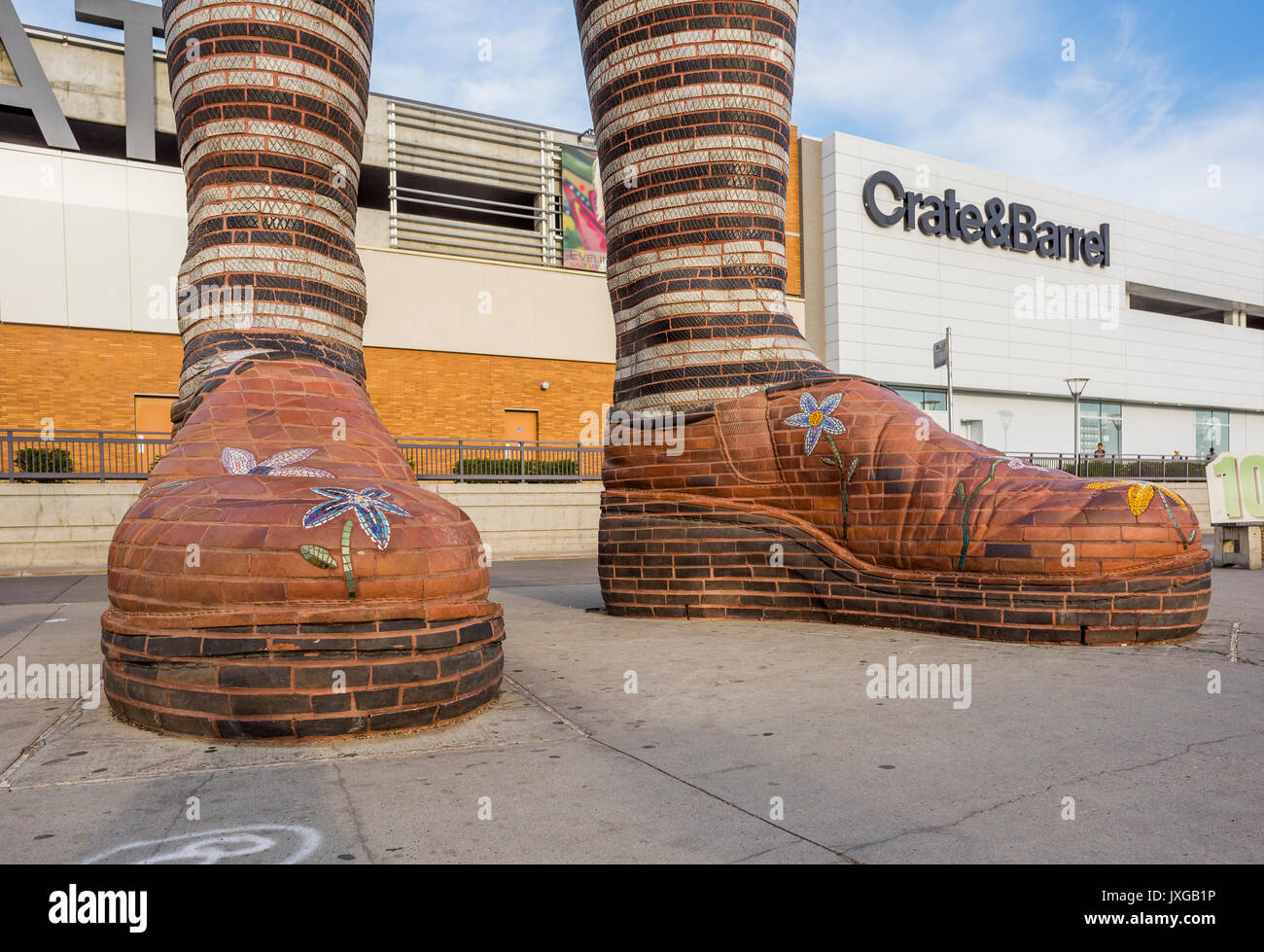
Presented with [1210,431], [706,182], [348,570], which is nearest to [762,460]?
[706,182]

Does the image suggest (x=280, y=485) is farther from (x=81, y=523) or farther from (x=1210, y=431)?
(x=1210, y=431)

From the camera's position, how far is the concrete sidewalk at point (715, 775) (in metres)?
1.64

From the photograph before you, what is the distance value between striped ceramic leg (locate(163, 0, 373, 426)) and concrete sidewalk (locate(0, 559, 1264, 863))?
1541mm

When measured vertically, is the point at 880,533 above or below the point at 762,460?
below

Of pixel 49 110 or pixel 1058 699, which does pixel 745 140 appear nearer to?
pixel 1058 699

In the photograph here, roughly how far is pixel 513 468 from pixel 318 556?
44.1ft

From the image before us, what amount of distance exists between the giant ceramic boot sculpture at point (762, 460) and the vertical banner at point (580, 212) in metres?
16.7

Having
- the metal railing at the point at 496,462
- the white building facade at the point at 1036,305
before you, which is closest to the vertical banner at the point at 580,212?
the metal railing at the point at 496,462

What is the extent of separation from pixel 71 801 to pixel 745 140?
4.09 metres

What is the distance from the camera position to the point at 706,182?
15.5 ft

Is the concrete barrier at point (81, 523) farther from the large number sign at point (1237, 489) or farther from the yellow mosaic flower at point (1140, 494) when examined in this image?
the yellow mosaic flower at point (1140, 494)

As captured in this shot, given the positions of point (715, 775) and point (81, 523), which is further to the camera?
point (81, 523)

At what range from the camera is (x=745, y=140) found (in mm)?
4691
